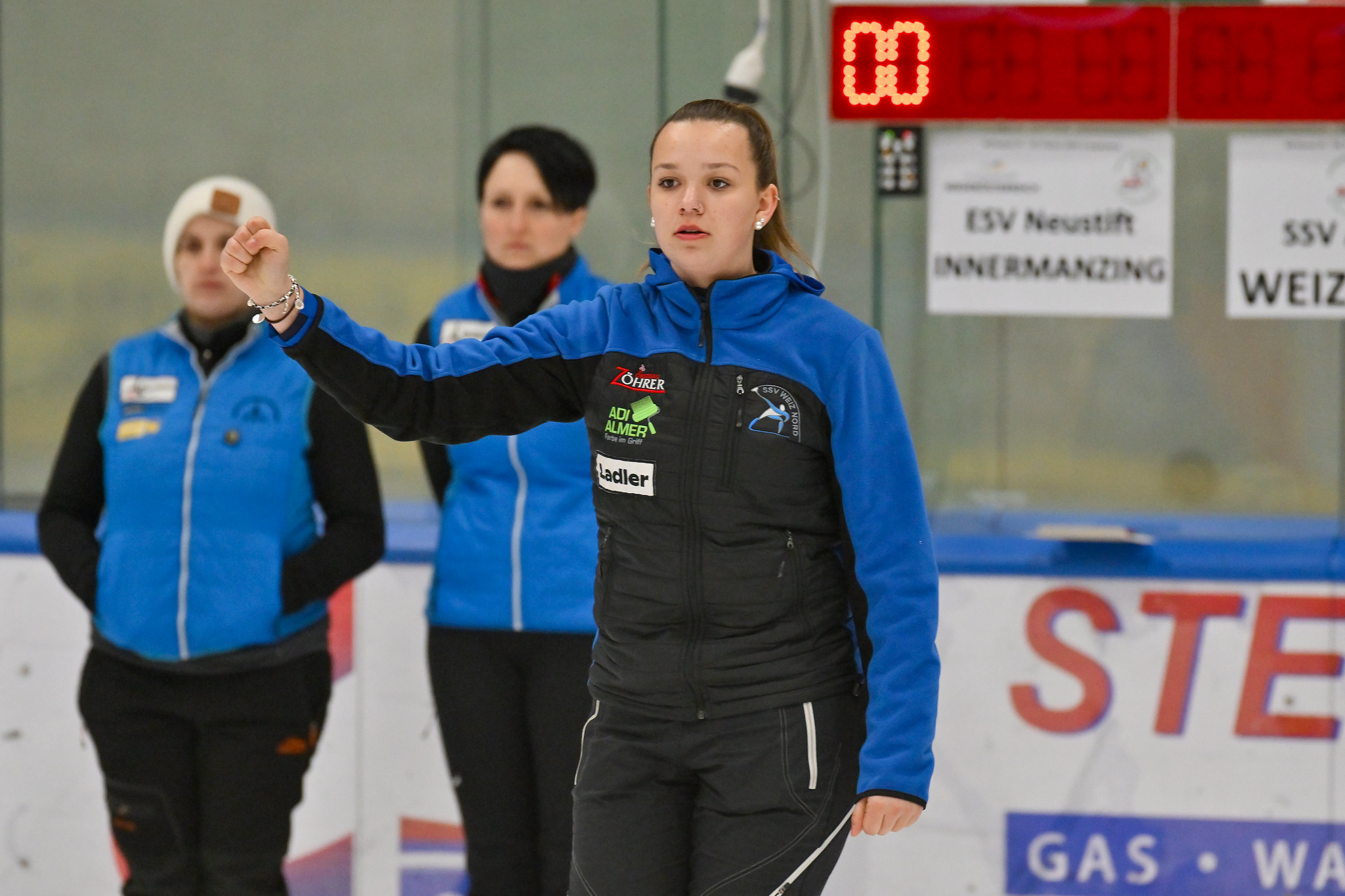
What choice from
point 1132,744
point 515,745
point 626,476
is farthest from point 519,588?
point 1132,744

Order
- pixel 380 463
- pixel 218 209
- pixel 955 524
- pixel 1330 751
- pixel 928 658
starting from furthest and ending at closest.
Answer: pixel 380 463 → pixel 955 524 → pixel 1330 751 → pixel 218 209 → pixel 928 658

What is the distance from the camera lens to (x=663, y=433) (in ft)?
5.62

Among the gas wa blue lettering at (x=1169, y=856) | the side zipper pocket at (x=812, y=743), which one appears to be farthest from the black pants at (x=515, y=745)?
the gas wa blue lettering at (x=1169, y=856)

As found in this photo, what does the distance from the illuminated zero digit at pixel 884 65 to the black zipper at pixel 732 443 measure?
181 cm

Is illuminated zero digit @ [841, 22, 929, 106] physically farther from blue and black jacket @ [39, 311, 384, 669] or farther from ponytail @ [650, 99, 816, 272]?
ponytail @ [650, 99, 816, 272]

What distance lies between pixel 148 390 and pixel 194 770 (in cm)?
67

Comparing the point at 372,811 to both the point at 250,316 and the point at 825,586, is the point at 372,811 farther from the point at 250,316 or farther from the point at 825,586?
the point at 825,586

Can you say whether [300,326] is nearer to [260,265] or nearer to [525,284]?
[260,265]

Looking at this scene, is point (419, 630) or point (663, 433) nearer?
point (663, 433)

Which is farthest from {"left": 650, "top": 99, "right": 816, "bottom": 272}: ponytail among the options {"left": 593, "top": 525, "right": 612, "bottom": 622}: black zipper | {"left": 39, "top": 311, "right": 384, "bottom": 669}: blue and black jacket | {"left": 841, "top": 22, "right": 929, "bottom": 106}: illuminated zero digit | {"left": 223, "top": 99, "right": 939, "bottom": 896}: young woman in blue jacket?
{"left": 841, "top": 22, "right": 929, "bottom": 106}: illuminated zero digit

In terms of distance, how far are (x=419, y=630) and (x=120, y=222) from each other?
4.66 ft

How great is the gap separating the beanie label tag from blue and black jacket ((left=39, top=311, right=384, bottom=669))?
0.21 m

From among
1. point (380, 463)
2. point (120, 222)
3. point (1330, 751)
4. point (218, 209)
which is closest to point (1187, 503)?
point (1330, 751)

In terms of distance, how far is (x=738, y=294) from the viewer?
5.78 ft
